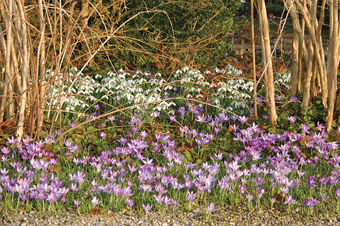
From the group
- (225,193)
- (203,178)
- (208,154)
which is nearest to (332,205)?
(225,193)

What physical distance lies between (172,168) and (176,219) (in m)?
0.69

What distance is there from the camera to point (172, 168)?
2.89 meters

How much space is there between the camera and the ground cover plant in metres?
2.31

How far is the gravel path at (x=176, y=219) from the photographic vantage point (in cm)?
217

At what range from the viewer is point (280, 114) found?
12.5ft

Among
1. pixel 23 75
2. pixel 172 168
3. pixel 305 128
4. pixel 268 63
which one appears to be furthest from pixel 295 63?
pixel 23 75

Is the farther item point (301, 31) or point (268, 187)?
point (301, 31)

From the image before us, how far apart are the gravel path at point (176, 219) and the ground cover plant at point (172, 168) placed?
45mm

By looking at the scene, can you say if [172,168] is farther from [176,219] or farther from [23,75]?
[23,75]

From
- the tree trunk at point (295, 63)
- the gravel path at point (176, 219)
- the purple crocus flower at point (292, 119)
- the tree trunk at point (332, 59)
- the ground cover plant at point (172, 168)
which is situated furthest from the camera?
the tree trunk at point (295, 63)

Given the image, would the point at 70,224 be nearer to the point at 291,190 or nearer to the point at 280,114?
the point at 291,190

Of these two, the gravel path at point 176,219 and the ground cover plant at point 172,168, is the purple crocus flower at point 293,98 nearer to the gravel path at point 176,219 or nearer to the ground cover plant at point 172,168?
the ground cover plant at point 172,168

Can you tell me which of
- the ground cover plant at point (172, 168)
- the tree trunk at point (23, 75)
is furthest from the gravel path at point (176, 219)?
the tree trunk at point (23, 75)

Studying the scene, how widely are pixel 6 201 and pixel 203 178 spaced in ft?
4.10
